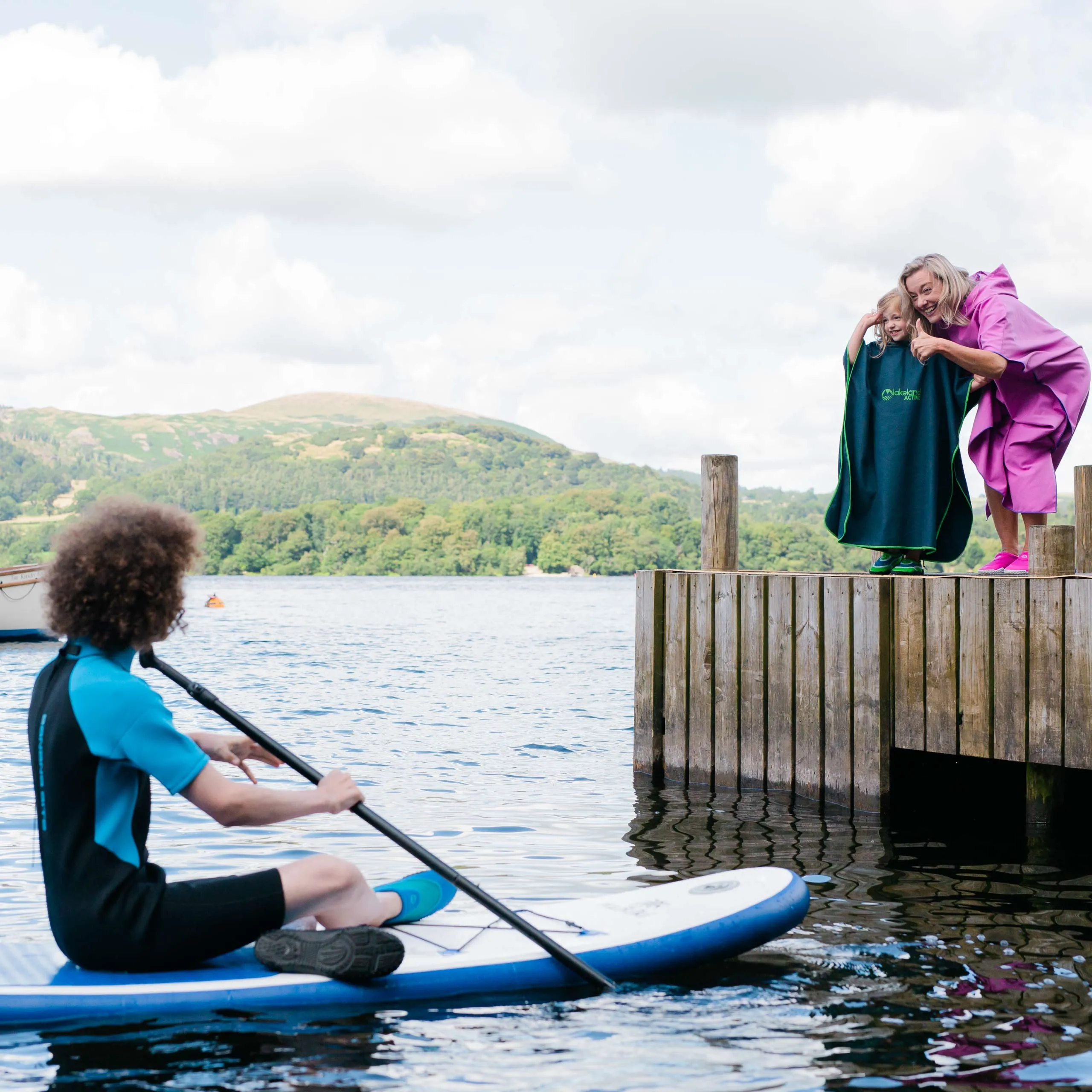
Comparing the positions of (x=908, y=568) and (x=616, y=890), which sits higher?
(x=908, y=568)

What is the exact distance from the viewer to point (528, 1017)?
4.71 m

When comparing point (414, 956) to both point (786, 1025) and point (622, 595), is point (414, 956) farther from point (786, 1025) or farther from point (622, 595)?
point (622, 595)

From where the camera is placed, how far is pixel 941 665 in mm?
7574

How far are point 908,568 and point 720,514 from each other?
4.56 feet

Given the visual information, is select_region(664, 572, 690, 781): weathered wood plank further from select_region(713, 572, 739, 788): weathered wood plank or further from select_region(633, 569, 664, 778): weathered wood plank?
select_region(713, 572, 739, 788): weathered wood plank

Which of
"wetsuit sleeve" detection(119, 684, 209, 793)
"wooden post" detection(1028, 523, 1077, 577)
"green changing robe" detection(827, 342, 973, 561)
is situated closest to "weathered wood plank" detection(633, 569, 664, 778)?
"green changing robe" detection(827, 342, 973, 561)

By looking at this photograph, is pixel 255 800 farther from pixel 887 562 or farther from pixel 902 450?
pixel 902 450

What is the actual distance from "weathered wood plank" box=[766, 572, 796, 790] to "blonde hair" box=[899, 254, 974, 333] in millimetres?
1914

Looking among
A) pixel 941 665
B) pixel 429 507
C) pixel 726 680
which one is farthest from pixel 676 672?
pixel 429 507

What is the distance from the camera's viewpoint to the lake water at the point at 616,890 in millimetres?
4246

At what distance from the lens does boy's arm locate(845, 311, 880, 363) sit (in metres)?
8.48

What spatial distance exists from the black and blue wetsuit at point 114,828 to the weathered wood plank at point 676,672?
16.1 ft

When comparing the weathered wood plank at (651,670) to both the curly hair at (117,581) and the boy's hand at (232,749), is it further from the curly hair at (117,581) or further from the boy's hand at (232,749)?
the curly hair at (117,581)

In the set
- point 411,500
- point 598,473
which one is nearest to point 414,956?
point 411,500
